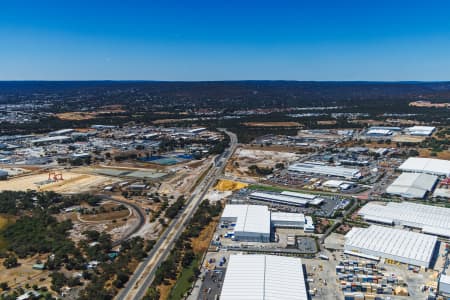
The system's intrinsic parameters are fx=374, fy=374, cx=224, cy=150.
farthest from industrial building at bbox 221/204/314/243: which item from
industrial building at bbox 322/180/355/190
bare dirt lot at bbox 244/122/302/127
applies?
bare dirt lot at bbox 244/122/302/127

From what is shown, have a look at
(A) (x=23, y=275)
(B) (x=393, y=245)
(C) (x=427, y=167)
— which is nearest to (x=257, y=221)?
(B) (x=393, y=245)

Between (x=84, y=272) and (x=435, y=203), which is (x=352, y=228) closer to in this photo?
(x=435, y=203)

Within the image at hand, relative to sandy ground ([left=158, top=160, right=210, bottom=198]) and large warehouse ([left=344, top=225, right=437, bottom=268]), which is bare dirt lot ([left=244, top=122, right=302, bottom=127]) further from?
large warehouse ([left=344, top=225, right=437, bottom=268])

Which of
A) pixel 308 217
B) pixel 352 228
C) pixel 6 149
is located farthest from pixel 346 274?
pixel 6 149

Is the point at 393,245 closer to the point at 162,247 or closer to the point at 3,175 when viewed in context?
the point at 162,247

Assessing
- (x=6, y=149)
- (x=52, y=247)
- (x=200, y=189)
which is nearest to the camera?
(x=52, y=247)

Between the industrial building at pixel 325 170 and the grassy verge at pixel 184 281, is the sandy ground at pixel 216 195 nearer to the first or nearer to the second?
the industrial building at pixel 325 170

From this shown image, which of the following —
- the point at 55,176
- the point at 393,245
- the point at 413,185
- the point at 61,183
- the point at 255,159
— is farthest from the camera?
the point at 255,159
